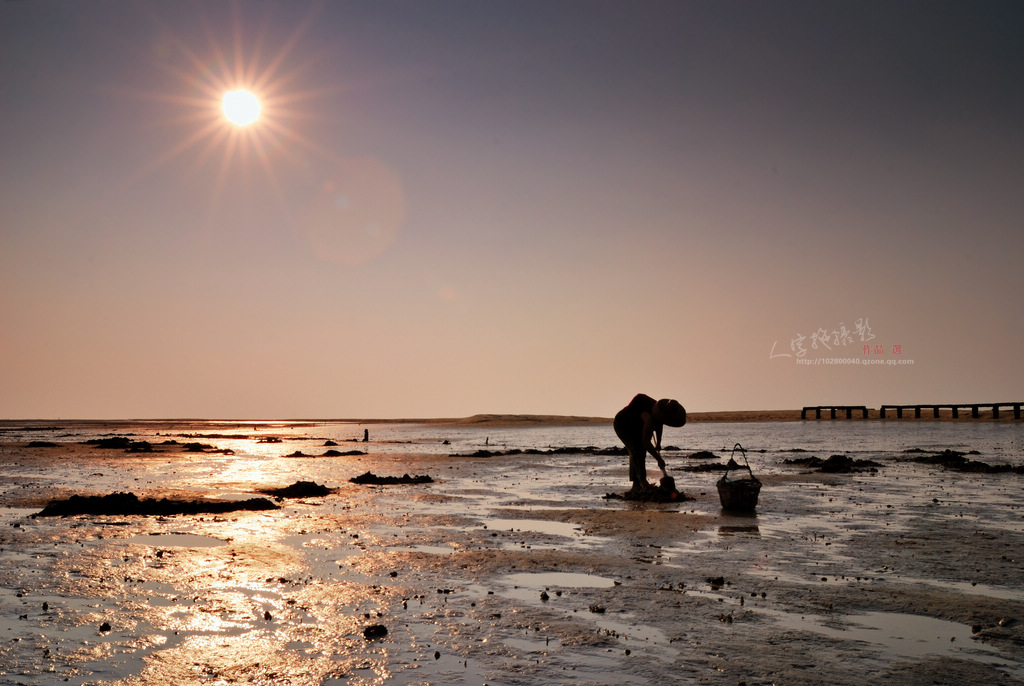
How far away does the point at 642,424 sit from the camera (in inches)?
735

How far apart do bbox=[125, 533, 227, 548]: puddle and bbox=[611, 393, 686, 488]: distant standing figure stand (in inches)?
380

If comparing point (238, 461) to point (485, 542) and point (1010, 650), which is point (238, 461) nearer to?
point (485, 542)

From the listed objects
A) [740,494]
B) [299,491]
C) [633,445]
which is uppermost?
[633,445]

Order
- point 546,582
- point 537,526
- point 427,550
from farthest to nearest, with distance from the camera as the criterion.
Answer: point 537,526 → point 427,550 → point 546,582

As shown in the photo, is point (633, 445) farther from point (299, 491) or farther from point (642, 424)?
point (299, 491)

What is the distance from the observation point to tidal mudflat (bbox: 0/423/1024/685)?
20.8ft

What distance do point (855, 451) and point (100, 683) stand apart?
140 ft

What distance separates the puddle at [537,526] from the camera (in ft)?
46.2

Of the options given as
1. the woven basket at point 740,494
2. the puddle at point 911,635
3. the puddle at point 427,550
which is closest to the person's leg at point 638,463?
the woven basket at point 740,494

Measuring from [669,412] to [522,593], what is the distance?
950 centimetres

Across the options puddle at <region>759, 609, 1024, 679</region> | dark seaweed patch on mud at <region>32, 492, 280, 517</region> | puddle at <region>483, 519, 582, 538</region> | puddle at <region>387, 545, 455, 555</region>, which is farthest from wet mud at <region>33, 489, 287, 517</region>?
puddle at <region>759, 609, 1024, 679</region>

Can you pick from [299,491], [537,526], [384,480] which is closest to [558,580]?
[537,526]

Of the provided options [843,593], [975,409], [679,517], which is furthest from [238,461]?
[975,409]

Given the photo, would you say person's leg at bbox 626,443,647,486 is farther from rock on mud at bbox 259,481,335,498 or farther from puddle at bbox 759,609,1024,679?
puddle at bbox 759,609,1024,679
